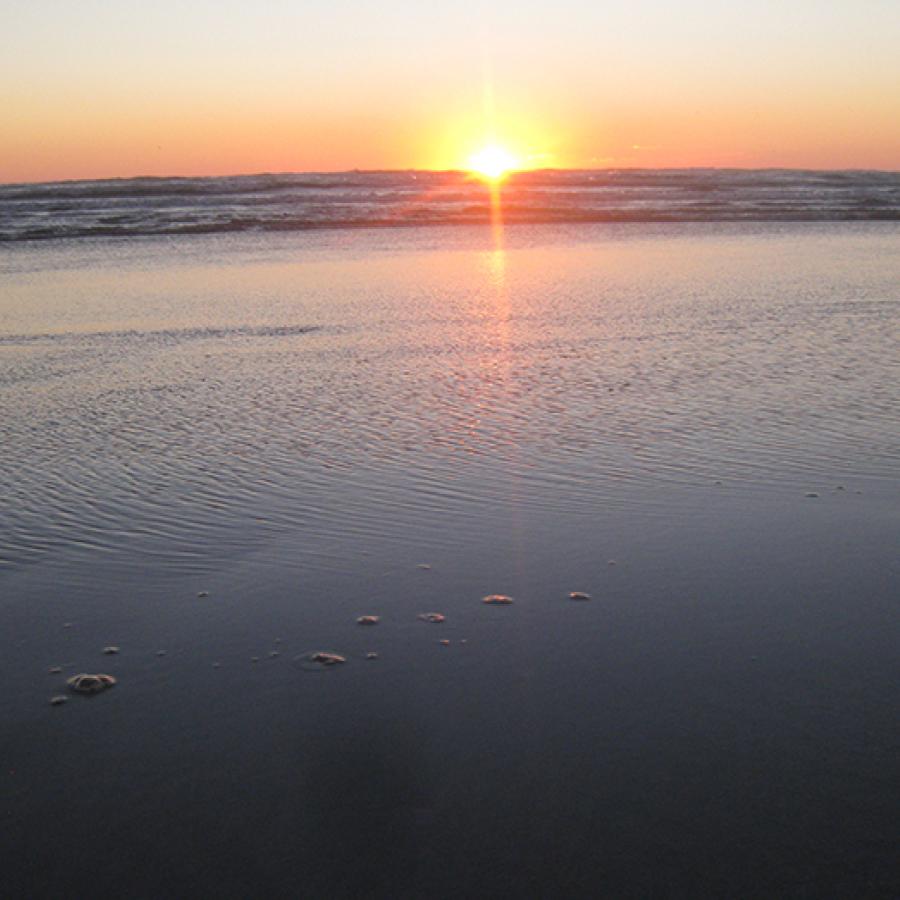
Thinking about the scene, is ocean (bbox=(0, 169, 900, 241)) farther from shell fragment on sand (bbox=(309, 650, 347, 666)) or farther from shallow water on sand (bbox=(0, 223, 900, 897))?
shell fragment on sand (bbox=(309, 650, 347, 666))

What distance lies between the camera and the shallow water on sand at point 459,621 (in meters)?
3.55

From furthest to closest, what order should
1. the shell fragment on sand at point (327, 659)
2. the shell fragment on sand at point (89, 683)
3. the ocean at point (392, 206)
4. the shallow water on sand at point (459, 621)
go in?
the ocean at point (392, 206), the shell fragment on sand at point (327, 659), the shell fragment on sand at point (89, 683), the shallow water on sand at point (459, 621)

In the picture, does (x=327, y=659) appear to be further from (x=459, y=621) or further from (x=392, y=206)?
(x=392, y=206)

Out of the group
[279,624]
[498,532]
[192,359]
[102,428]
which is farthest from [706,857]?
[192,359]

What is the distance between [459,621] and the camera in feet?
17.5

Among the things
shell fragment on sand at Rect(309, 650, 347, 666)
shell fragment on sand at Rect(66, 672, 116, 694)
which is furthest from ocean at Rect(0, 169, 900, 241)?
shell fragment on sand at Rect(309, 650, 347, 666)

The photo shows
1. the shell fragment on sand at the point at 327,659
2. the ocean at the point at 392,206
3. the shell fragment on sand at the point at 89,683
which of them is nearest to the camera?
the shell fragment on sand at the point at 89,683

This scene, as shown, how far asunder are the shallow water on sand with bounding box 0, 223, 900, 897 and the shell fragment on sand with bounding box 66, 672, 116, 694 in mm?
64

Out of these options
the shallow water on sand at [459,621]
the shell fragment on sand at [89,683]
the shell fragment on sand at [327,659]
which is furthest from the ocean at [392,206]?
the shell fragment on sand at [327,659]

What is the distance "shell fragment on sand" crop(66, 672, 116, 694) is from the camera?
4672mm

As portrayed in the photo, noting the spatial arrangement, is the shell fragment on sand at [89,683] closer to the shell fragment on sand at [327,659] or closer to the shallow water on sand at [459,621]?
the shallow water on sand at [459,621]

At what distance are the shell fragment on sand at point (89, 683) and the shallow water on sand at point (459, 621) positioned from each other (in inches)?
2.5

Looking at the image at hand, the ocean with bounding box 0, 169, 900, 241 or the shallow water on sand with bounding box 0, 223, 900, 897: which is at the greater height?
the ocean with bounding box 0, 169, 900, 241

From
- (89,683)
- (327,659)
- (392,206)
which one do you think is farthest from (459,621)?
(392,206)
